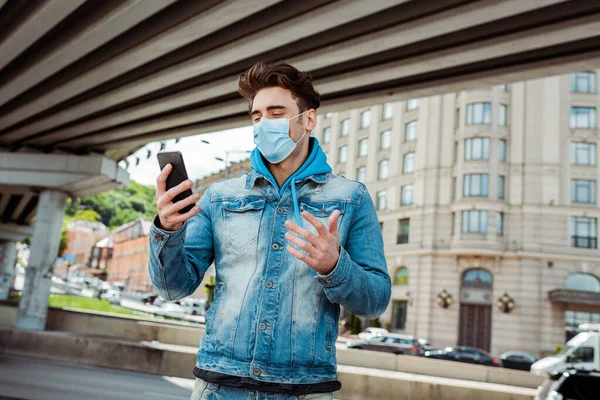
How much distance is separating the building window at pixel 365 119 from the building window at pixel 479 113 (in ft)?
38.7

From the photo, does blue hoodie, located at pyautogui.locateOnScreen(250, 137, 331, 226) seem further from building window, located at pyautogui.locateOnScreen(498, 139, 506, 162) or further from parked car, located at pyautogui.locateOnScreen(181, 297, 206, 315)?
parked car, located at pyautogui.locateOnScreen(181, 297, 206, 315)

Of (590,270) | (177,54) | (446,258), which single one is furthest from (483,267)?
(177,54)

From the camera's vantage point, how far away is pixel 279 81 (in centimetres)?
257

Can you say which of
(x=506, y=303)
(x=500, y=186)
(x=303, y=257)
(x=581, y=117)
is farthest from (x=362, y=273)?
(x=581, y=117)

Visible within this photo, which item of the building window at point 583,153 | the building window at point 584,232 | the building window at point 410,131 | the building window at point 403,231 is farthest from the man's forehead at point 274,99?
the building window at point 410,131

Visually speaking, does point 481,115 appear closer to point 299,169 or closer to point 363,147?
point 363,147

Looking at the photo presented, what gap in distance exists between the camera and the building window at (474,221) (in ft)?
140

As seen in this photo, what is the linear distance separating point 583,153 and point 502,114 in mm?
6340

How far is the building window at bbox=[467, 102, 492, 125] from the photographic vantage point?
44219 millimetres

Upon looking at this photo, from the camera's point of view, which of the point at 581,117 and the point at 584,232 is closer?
the point at 584,232

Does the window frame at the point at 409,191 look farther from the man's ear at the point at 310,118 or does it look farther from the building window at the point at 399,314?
the man's ear at the point at 310,118

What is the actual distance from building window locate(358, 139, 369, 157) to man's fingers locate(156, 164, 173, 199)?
5222cm

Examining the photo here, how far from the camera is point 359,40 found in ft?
35.9

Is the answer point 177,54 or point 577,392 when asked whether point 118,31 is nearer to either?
point 177,54
